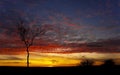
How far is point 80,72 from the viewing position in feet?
113

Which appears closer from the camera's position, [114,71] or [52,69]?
[114,71]

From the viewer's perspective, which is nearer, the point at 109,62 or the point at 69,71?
the point at 69,71

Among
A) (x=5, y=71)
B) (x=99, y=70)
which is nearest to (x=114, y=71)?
(x=99, y=70)

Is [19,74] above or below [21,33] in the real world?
below

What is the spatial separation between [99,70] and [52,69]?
6.36 m

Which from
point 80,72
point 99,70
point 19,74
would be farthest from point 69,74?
point 19,74

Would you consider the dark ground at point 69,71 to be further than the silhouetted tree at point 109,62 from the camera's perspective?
No

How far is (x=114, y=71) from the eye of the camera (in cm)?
3350

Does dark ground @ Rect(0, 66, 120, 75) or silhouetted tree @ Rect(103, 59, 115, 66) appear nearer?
dark ground @ Rect(0, 66, 120, 75)

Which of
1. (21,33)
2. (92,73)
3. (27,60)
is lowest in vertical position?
(92,73)

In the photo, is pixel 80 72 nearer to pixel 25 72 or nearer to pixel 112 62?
pixel 25 72

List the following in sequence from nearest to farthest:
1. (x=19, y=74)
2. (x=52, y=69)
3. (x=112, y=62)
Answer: (x=19, y=74) < (x=52, y=69) < (x=112, y=62)

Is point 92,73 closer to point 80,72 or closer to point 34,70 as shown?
point 80,72

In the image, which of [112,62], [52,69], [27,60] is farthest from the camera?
[112,62]
